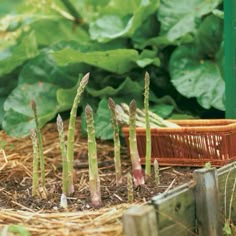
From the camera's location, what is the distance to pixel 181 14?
116 inches

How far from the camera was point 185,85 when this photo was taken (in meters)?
2.76

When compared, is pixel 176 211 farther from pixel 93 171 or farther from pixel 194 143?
pixel 194 143

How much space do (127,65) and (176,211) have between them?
123cm

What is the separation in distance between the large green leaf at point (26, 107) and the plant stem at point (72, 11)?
0.49 metres

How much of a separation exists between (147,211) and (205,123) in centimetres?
87

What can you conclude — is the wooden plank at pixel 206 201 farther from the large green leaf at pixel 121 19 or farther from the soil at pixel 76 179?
the large green leaf at pixel 121 19

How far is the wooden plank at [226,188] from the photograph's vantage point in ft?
6.21

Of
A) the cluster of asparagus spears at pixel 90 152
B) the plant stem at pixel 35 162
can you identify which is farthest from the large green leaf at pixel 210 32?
the plant stem at pixel 35 162

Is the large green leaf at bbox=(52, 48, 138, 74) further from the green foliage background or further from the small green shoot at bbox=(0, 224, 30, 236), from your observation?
the small green shoot at bbox=(0, 224, 30, 236)

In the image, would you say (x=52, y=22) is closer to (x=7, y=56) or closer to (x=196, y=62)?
(x=7, y=56)

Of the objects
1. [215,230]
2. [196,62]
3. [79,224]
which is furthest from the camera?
[196,62]

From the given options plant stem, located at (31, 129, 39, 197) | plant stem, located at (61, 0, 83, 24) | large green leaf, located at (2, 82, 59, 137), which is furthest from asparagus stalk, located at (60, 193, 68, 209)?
plant stem, located at (61, 0, 83, 24)

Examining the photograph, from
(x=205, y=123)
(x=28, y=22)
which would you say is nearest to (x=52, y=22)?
(x=28, y=22)

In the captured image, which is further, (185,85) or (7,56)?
(7,56)
